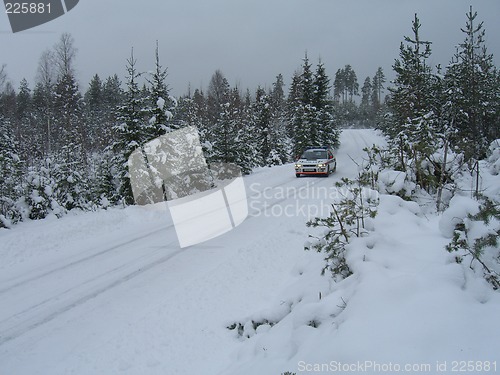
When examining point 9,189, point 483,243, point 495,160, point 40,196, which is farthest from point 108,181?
point 483,243

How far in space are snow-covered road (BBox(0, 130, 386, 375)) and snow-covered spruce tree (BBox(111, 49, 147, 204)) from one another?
4509 millimetres

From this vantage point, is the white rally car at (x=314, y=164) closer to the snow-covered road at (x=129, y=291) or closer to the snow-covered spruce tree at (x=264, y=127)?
the snow-covered road at (x=129, y=291)

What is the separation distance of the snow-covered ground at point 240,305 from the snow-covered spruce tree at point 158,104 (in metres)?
7.76

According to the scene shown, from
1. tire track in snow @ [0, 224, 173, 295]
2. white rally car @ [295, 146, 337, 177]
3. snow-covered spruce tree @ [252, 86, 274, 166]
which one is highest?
snow-covered spruce tree @ [252, 86, 274, 166]

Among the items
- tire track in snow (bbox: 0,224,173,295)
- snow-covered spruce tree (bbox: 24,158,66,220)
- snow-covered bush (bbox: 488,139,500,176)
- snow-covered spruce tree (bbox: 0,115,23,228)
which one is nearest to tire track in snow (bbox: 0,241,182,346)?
tire track in snow (bbox: 0,224,173,295)

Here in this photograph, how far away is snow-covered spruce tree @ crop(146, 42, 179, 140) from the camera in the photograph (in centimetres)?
1586

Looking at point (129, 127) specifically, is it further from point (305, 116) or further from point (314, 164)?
point (305, 116)

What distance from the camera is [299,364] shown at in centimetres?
313

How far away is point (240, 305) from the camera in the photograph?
582 cm

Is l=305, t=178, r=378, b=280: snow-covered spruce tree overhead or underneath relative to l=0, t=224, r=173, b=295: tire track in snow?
overhead

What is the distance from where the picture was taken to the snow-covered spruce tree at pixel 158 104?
15.9m

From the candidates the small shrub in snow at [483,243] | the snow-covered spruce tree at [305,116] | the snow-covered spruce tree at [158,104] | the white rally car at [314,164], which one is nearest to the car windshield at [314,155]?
the white rally car at [314,164]

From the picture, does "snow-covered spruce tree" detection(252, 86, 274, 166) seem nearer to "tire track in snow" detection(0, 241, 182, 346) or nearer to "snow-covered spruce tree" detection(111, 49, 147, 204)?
"snow-covered spruce tree" detection(111, 49, 147, 204)

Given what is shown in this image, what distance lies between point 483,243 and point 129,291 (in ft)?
18.8
